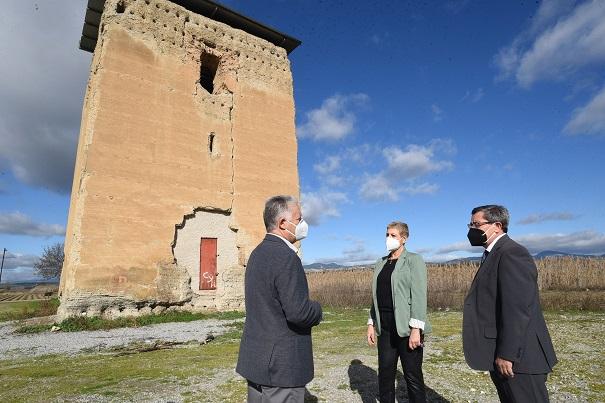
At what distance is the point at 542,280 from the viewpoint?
21.3 metres

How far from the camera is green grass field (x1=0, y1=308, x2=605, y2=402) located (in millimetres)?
4539

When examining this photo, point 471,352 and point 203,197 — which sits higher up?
point 203,197

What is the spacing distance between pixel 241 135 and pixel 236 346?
9.21 m

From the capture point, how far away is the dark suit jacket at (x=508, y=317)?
2596 millimetres

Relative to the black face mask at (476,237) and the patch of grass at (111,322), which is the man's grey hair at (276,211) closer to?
the black face mask at (476,237)

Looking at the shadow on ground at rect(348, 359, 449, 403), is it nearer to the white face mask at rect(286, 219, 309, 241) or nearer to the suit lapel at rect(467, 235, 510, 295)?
the suit lapel at rect(467, 235, 510, 295)

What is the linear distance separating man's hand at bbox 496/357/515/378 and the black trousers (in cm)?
89

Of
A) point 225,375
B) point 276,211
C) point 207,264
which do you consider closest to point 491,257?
point 276,211

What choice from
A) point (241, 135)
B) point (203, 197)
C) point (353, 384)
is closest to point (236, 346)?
point (353, 384)

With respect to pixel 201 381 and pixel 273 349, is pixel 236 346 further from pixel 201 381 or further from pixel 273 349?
pixel 273 349

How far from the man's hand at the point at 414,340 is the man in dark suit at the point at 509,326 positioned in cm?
48

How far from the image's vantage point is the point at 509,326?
8.59ft

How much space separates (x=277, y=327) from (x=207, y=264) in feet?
37.3

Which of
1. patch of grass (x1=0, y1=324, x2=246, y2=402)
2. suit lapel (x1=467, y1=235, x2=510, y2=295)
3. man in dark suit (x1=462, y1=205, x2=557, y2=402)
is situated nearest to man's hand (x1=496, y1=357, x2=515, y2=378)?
man in dark suit (x1=462, y1=205, x2=557, y2=402)
